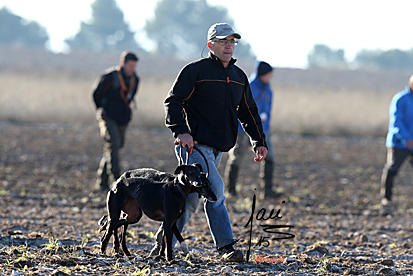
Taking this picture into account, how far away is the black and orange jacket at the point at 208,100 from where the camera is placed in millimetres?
4562

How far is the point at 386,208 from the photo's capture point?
9.17 meters

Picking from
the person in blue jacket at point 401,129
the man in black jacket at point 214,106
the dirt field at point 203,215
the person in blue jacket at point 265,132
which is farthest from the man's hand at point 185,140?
the person in blue jacket at point 401,129

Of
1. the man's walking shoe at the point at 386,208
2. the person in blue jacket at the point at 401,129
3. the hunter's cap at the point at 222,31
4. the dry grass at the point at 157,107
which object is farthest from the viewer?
the dry grass at the point at 157,107

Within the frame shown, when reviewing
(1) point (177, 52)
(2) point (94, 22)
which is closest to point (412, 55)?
(1) point (177, 52)

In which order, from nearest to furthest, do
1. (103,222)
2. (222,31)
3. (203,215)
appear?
(222,31)
(103,222)
(203,215)

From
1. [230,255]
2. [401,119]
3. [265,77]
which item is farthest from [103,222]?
[401,119]

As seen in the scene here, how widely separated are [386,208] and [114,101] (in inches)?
188

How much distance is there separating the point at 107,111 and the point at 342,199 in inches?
171

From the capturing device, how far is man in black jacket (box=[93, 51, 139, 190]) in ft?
29.7

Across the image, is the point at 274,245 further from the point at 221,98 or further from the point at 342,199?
the point at 342,199

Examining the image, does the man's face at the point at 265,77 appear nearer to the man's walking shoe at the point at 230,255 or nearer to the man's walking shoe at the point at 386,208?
the man's walking shoe at the point at 386,208

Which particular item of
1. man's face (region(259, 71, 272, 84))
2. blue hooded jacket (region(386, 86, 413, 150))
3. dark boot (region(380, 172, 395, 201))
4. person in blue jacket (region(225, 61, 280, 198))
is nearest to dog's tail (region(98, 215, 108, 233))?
person in blue jacket (region(225, 61, 280, 198))

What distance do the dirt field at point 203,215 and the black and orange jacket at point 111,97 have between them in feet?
4.43

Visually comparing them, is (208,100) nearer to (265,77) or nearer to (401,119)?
(265,77)
